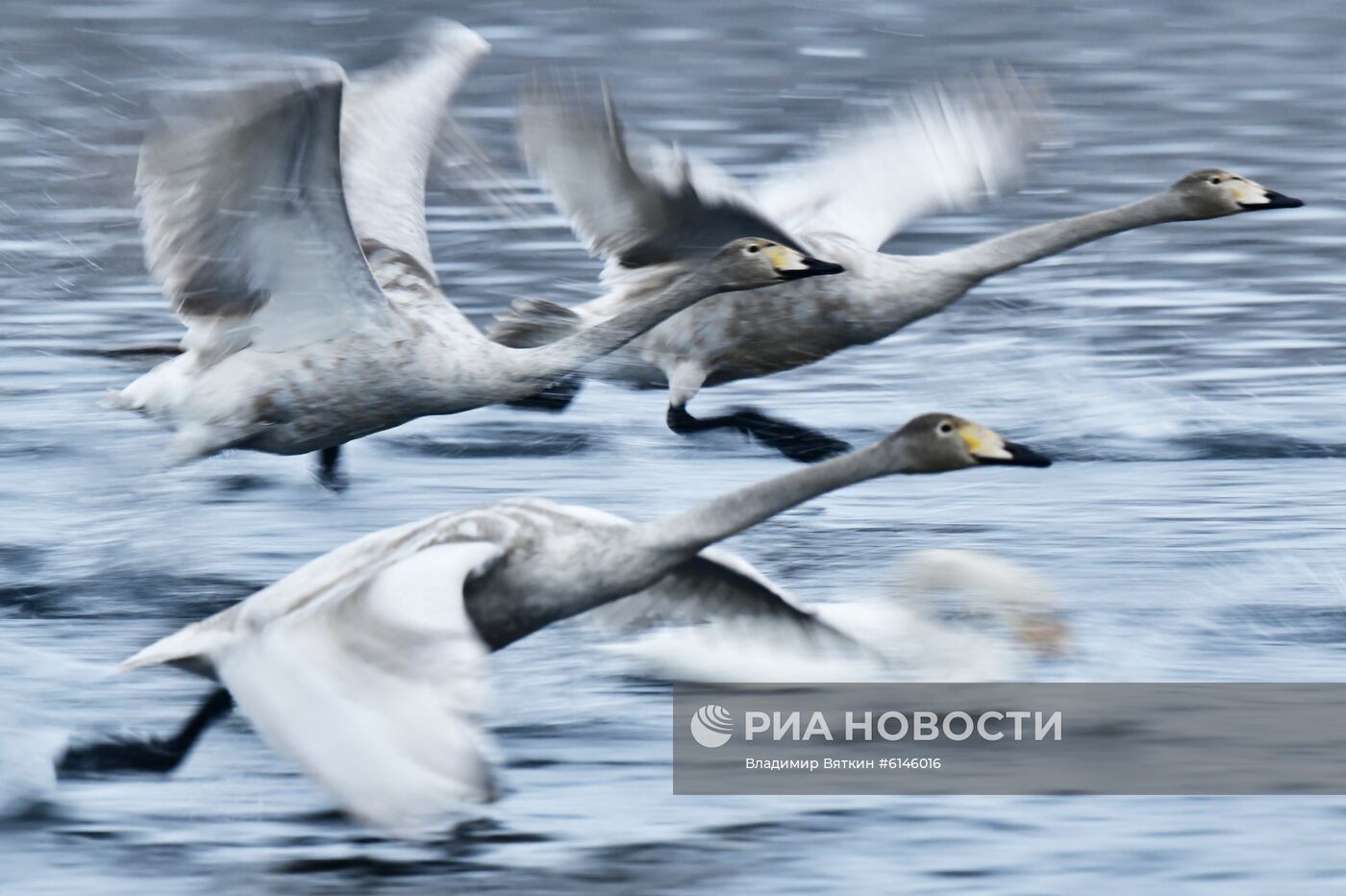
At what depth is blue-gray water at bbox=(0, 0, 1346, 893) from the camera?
19.1ft

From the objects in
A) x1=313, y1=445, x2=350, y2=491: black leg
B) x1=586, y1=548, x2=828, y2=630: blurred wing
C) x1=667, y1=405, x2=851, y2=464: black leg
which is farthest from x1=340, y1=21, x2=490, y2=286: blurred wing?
x1=586, y1=548, x2=828, y2=630: blurred wing

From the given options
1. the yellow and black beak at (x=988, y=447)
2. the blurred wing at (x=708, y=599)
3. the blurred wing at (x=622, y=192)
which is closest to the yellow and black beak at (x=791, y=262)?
the blurred wing at (x=622, y=192)

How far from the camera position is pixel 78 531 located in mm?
8672

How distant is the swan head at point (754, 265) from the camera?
8.44 metres

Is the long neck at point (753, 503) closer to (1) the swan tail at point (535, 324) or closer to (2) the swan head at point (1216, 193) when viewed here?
(1) the swan tail at point (535, 324)

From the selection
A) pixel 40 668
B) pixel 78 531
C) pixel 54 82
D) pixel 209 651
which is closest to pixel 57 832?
pixel 209 651

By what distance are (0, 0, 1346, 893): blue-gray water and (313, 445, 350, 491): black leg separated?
0.06 metres

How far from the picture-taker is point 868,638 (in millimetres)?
6453

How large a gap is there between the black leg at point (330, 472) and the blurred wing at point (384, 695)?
12.0 feet

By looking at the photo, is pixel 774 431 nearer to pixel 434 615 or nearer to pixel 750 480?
pixel 750 480

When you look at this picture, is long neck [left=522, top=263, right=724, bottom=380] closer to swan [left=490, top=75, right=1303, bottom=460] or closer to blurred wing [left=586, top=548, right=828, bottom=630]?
swan [left=490, top=75, right=1303, bottom=460]

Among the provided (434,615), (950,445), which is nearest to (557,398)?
(950,445)

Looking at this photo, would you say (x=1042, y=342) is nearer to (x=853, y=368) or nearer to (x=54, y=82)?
(x=853, y=368)

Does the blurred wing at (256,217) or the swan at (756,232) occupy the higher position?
the blurred wing at (256,217)
